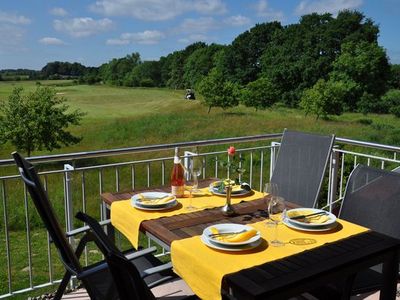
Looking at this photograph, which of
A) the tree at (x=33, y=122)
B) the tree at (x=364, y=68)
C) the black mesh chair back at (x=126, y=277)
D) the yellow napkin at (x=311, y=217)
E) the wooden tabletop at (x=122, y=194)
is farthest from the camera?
the tree at (x=364, y=68)

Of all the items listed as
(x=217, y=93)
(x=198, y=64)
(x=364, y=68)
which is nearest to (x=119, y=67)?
(x=198, y=64)

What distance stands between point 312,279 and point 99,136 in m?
26.5

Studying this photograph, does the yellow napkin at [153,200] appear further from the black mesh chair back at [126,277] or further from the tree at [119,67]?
the tree at [119,67]

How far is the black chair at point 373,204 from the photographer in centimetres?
238

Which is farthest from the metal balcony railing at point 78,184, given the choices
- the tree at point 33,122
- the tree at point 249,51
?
the tree at point 249,51

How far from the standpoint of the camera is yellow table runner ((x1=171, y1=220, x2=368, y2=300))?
167 centimetres

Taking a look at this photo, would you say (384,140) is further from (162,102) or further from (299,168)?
(162,102)

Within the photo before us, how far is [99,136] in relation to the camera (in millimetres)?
27141

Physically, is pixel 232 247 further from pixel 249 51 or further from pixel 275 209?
pixel 249 51

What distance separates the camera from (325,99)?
3222 cm

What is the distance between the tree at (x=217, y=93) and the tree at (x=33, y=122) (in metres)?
19.5

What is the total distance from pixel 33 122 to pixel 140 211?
19.2 metres

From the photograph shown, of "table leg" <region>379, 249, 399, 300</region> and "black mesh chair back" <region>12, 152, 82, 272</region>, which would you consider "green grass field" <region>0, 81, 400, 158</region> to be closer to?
"table leg" <region>379, 249, 399, 300</region>

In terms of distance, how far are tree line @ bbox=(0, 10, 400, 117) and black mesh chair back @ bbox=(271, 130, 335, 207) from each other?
3032 centimetres
